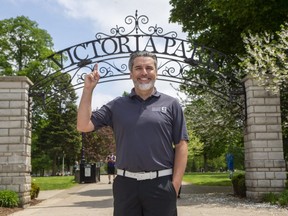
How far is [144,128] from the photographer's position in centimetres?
318

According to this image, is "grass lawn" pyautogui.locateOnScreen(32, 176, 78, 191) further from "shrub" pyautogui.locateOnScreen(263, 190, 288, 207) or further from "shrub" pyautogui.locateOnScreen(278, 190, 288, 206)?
"shrub" pyautogui.locateOnScreen(278, 190, 288, 206)

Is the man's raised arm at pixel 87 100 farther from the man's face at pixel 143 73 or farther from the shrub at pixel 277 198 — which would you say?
the shrub at pixel 277 198

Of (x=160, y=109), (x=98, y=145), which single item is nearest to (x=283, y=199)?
(x=160, y=109)

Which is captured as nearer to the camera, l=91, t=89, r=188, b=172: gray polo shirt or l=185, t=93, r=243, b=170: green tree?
l=91, t=89, r=188, b=172: gray polo shirt

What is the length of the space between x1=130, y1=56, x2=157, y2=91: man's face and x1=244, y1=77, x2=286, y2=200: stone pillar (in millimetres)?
8891

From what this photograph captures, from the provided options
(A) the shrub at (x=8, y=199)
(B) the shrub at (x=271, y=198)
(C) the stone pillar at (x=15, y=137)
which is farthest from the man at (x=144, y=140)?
(C) the stone pillar at (x=15, y=137)

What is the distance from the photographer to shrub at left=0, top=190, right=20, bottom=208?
10406 mm

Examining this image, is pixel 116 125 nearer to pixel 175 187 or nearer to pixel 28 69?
pixel 175 187

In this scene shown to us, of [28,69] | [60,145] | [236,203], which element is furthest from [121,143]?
[60,145]

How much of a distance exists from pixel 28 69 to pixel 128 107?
29019 mm

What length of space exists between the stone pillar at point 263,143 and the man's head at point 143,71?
29.1ft

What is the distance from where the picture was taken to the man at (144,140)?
311 cm

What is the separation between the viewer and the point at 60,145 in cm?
5381

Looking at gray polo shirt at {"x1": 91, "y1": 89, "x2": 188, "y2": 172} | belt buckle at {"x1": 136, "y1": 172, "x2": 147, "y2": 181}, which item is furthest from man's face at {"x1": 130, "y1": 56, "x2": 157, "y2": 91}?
belt buckle at {"x1": 136, "y1": 172, "x2": 147, "y2": 181}
